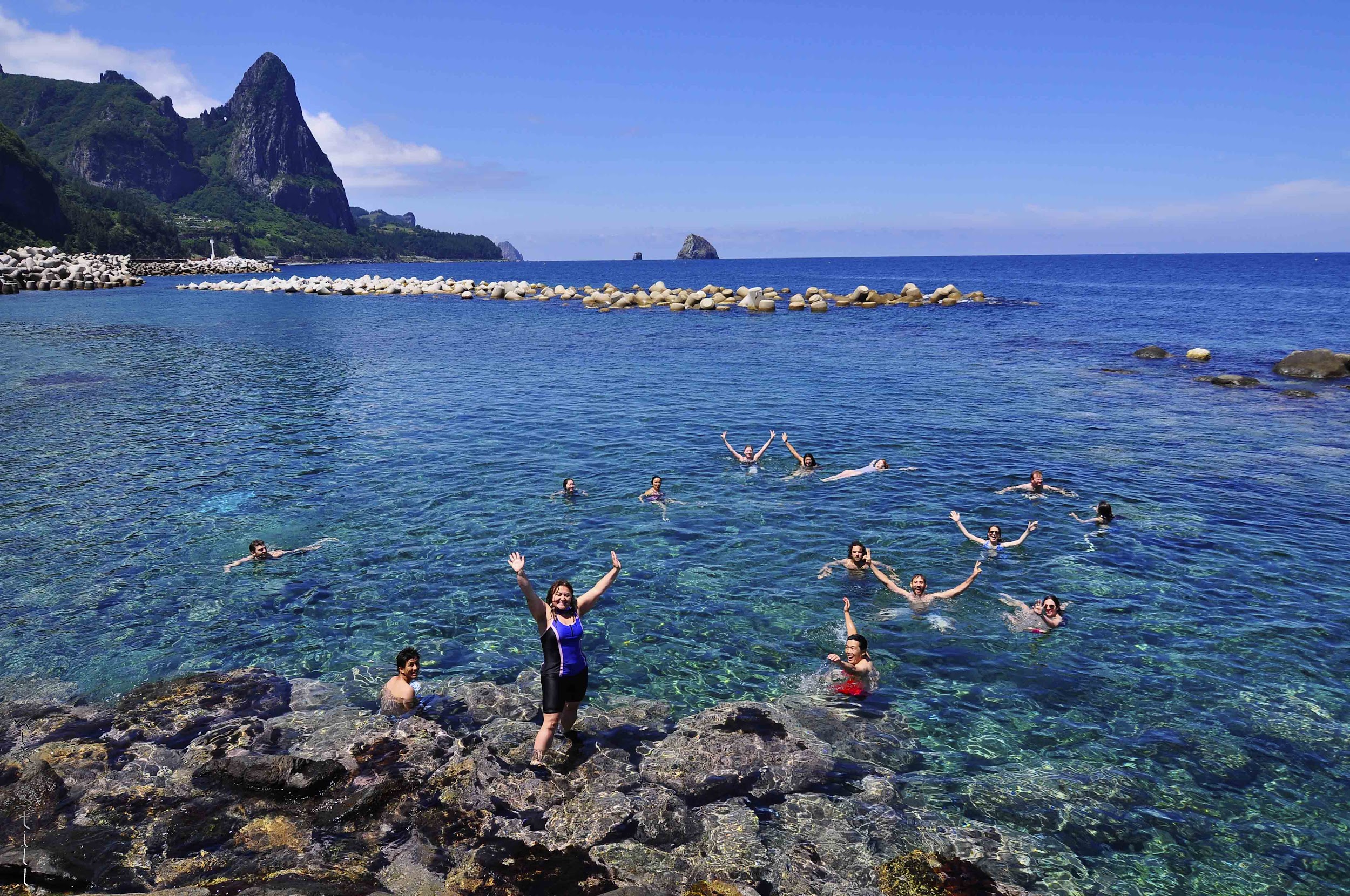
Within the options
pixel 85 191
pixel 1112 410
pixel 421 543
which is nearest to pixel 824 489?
pixel 421 543

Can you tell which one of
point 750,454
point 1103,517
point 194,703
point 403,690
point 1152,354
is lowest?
point 194,703

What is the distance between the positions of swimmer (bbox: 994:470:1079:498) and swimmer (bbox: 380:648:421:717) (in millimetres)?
16557

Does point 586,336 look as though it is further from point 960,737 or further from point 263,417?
point 960,737

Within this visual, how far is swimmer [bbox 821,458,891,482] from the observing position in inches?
900

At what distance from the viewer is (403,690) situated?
11352mm

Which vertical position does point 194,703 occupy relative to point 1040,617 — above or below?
below

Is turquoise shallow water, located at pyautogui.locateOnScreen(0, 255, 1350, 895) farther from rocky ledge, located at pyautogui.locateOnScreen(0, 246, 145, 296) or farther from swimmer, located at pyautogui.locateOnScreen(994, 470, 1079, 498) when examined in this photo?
rocky ledge, located at pyautogui.locateOnScreen(0, 246, 145, 296)

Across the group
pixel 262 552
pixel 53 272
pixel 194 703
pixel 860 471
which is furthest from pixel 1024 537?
pixel 53 272

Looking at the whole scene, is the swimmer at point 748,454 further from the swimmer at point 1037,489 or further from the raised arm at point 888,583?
the raised arm at point 888,583

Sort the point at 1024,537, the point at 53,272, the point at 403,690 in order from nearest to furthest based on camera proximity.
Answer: the point at 403,690, the point at 1024,537, the point at 53,272

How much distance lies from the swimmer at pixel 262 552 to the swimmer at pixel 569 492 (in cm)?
619

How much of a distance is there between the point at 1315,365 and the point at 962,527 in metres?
35.2

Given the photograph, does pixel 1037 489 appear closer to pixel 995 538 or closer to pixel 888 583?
pixel 995 538

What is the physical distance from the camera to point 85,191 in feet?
604
